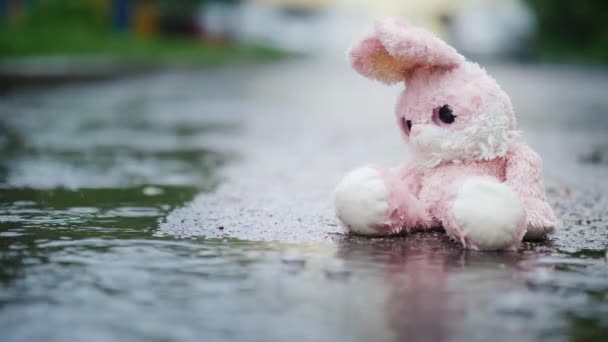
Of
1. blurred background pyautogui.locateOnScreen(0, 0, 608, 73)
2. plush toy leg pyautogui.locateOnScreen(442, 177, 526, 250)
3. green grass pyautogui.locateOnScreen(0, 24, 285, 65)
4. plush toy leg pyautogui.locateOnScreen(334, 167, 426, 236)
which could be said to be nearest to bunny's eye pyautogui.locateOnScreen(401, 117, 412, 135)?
plush toy leg pyautogui.locateOnScreen(334, 167, 426, 236)

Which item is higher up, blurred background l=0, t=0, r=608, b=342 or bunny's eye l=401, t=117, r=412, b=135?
bunny's eye l=401, t=117, r=412, b=135

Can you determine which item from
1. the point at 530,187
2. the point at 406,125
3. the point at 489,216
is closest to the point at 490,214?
the point at 489,216

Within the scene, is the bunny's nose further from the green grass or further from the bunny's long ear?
the green grass

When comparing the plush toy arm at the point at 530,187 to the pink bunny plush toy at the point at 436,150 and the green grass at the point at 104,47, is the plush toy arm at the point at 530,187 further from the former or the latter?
the green grass at the point at 104,47

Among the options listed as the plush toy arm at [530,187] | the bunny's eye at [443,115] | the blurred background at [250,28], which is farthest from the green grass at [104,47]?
the plush toy arm at [530,187]

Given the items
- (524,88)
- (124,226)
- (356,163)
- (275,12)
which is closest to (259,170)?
(356,163)

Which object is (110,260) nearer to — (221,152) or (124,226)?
(124,226)

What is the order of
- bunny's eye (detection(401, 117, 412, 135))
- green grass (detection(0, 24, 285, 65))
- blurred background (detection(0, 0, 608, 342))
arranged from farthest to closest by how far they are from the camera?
green grass (detection(0, 24, 285, 65))
bunny's eye (detection(401, 117, 412, 135))
blurred background (detection(0, 0, 608, 342))

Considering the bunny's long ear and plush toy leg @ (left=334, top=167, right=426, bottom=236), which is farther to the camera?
the bunny's long ear
